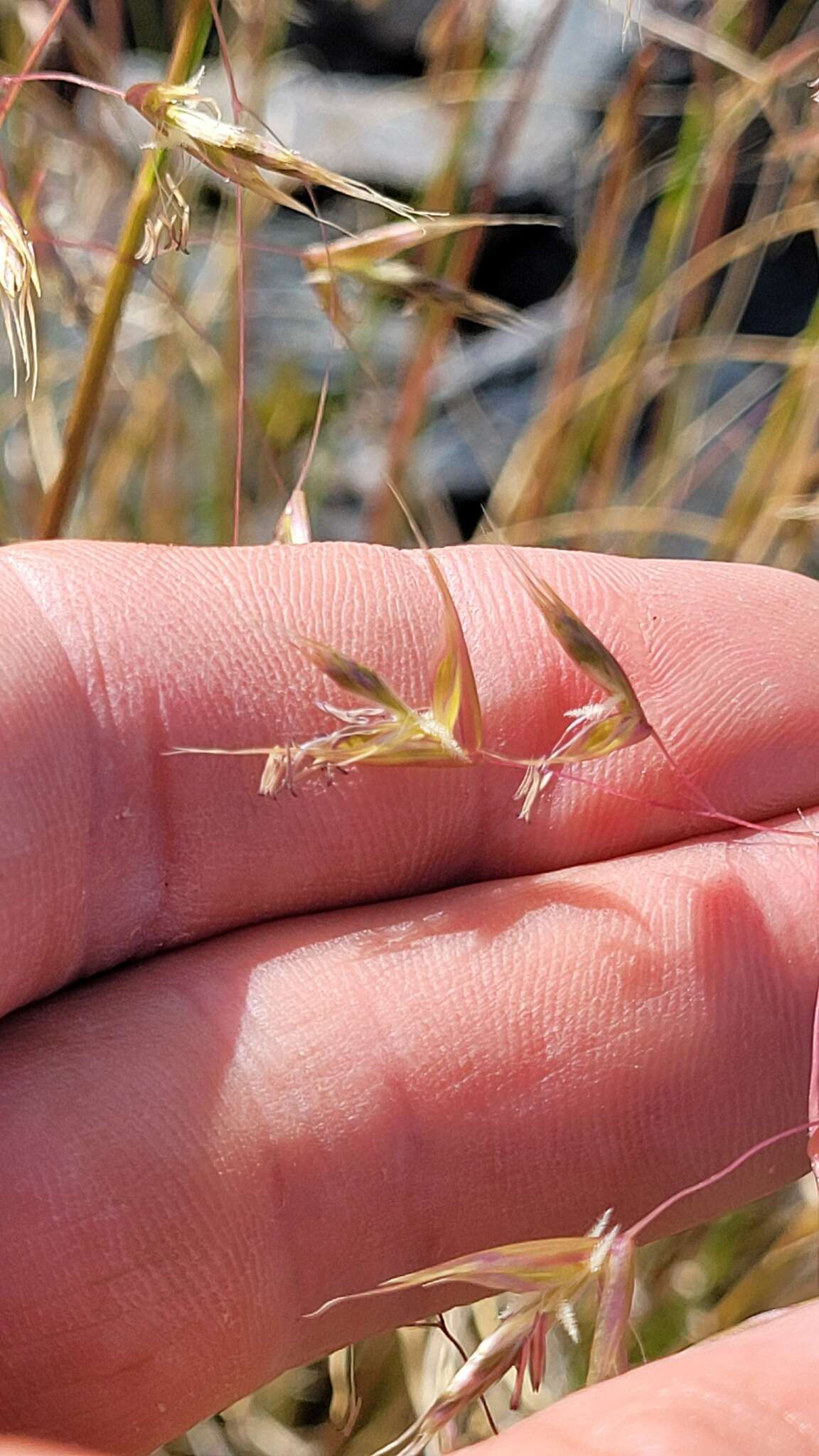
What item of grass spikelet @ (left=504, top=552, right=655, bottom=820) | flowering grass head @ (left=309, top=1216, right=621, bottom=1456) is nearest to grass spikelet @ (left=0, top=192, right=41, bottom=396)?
grass spikelet @ (left=504, top=552, right=655, bottom=820)

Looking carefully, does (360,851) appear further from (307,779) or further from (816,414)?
(816,414)

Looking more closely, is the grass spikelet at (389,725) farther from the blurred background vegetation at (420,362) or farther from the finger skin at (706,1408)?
the finger skin at (706,1408)

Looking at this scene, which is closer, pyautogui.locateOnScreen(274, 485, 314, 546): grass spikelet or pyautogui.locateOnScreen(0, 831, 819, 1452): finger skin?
pyautogui.locateOnScreen(0, 831, 819, 1452): finger skin

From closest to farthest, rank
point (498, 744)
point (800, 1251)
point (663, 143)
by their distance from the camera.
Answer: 1. point (498, 744)
2. point (800, 1251)
3. point (663, 143)

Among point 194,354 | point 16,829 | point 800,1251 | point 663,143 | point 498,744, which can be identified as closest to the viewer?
point 16,829

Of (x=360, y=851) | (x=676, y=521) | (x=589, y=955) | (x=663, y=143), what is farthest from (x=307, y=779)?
(x=663, y=143)

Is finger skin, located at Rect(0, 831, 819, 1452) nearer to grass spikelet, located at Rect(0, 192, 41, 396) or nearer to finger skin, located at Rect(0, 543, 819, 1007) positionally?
finger skin, located at Rect(0, 543, 819, 1007)
